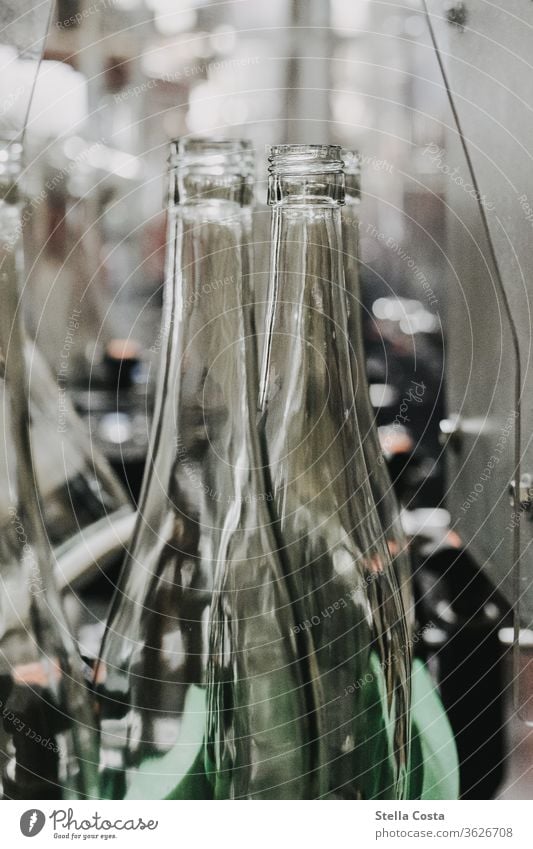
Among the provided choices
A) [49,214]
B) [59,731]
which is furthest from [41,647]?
[49,214]

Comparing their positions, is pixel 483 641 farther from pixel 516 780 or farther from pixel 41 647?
pixel 41 647

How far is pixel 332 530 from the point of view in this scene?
0.25m

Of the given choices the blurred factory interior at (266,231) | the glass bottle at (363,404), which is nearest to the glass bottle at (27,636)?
the blurred factory interior at (266,231)

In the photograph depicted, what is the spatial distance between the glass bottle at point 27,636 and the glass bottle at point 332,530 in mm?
81

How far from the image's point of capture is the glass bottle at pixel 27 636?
9.8 inches

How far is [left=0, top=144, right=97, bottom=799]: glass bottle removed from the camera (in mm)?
250

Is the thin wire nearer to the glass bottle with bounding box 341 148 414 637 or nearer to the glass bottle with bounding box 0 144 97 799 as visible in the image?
the glass bottle with bounding box 341 148 414 637

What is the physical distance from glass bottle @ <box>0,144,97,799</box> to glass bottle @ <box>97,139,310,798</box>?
1 cm

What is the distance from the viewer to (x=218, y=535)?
0.25m

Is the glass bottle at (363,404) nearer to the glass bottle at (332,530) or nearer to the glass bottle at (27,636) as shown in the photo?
the glass bottle at (332,530)

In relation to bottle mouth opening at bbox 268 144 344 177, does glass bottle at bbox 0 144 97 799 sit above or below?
below

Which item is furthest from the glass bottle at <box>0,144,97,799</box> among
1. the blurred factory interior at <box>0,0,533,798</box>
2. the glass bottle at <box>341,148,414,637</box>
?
the glass bottle at <box>341,148,414,637</box>

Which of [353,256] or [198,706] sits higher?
[353,256]
